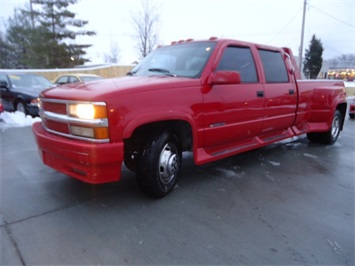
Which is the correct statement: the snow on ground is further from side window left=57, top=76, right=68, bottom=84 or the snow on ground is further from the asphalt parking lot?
side window left=57, top=76, right=68, bottom=84

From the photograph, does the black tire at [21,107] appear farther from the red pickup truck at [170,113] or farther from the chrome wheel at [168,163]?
the chrome wheel at [168,163]

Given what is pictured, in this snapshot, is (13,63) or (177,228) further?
(13,63)

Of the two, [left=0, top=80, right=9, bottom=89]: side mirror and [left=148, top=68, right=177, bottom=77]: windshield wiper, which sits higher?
[left=148, top=68, right=177, bottom=77]: windshield wiper

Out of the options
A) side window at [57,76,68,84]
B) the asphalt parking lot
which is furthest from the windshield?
side window at [57,76,68,84]

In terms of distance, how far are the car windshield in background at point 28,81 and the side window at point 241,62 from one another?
7610 millimetres

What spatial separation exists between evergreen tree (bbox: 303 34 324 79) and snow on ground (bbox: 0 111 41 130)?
50976 mm

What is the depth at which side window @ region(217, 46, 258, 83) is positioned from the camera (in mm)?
4023

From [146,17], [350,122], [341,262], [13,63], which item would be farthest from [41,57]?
[341,262]

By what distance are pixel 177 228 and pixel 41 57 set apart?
2889cm

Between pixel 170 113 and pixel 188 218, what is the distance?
1.13 metres

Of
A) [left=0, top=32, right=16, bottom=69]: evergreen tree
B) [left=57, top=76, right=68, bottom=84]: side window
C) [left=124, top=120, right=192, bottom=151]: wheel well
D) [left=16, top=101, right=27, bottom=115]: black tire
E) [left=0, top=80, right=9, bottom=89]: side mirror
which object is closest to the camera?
[left=124, top=120, right=192, bottom=151]: wheel well

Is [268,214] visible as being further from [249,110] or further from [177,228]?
[249,110]

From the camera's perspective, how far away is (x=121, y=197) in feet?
11.4

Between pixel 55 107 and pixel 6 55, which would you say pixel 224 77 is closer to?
pixel 55 107
